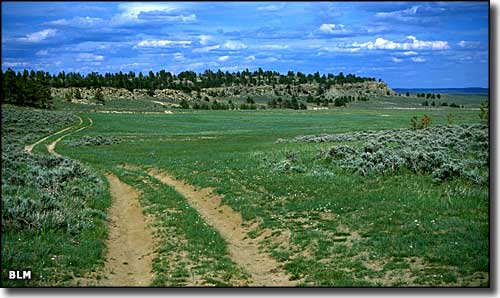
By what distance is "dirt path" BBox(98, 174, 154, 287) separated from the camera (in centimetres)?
1012

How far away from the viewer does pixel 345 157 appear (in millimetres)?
24672

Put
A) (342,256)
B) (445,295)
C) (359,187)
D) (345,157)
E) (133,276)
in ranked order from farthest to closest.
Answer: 1. (345,157)
2. (359,187)
3. (342,256)
4. (133,276)
5. (445,295)

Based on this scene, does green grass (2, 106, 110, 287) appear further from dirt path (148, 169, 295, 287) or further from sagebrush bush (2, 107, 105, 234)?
dirt path (148, 169, 295, 287)

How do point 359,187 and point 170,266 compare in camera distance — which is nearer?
point 170,266

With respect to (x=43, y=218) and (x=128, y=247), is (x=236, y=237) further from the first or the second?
(x=43, y=218)

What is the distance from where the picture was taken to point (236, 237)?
45.1ft

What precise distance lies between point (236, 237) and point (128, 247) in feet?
9.23

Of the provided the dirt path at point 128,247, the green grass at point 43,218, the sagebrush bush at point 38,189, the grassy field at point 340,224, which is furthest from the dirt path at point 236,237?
the sagebrush bush at point 38,189

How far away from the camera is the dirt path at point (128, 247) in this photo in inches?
398

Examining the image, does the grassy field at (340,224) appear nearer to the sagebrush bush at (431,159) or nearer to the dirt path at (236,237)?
the dirt path at (236,237)

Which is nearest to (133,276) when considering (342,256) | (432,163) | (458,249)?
(342,256)

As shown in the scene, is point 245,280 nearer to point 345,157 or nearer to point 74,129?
point 345,157

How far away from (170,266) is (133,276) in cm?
89

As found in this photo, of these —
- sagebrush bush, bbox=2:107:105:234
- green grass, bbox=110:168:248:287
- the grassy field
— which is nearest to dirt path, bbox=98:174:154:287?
green grass, bbox=110:168:248:287
